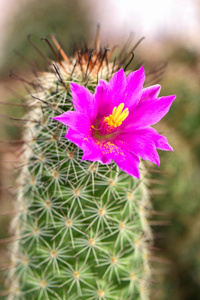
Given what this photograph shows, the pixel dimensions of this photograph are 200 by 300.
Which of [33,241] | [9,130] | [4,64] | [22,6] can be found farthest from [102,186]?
[22,6]

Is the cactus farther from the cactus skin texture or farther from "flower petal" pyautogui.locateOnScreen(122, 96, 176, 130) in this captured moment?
"flower petal" pyautogui.locateOnScreen(122, 96, 176, 130)

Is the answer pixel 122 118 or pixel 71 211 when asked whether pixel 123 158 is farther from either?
pixel 71 211

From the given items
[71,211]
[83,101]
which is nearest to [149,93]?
[83,101]

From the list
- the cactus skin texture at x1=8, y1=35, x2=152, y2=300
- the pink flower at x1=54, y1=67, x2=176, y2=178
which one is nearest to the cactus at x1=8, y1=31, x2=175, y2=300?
the cactus skin texture at x1=8, y1=35, x2=152, y2=300

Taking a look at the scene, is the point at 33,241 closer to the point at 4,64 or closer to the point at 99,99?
the point at 99,99

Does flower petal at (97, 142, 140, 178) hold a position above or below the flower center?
below
